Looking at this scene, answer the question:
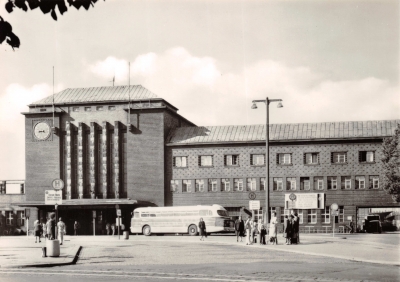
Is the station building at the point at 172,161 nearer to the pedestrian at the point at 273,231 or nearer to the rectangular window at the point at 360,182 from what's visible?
the rectangular window at the point at 360,182

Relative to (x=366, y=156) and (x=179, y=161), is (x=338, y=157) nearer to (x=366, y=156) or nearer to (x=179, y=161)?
(x=366, y=156)

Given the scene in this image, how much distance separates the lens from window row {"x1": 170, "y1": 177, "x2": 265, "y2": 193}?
216 feet

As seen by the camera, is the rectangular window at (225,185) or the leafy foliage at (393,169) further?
the rectangular window at (225,185)

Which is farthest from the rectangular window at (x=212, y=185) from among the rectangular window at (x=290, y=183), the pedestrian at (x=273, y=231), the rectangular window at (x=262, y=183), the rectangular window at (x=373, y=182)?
the pedestrian at (x=273, y=231)

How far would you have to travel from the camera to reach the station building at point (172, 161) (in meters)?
64.1

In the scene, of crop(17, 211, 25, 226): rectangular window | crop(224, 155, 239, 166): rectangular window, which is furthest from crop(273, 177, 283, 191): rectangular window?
crop(17, 211, 25, 226): rectangular window

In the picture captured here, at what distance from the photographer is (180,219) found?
55469mm

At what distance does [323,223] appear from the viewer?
63375 mm

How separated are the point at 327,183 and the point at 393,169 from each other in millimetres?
8033

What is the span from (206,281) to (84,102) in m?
57.3

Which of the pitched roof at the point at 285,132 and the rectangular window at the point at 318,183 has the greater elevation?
the pitched roof at the point at 285,132

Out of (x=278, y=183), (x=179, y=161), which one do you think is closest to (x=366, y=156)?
(x=278, y=183)

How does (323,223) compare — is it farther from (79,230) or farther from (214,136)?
(79,230)

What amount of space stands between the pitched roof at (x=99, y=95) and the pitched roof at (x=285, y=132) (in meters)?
6.10
